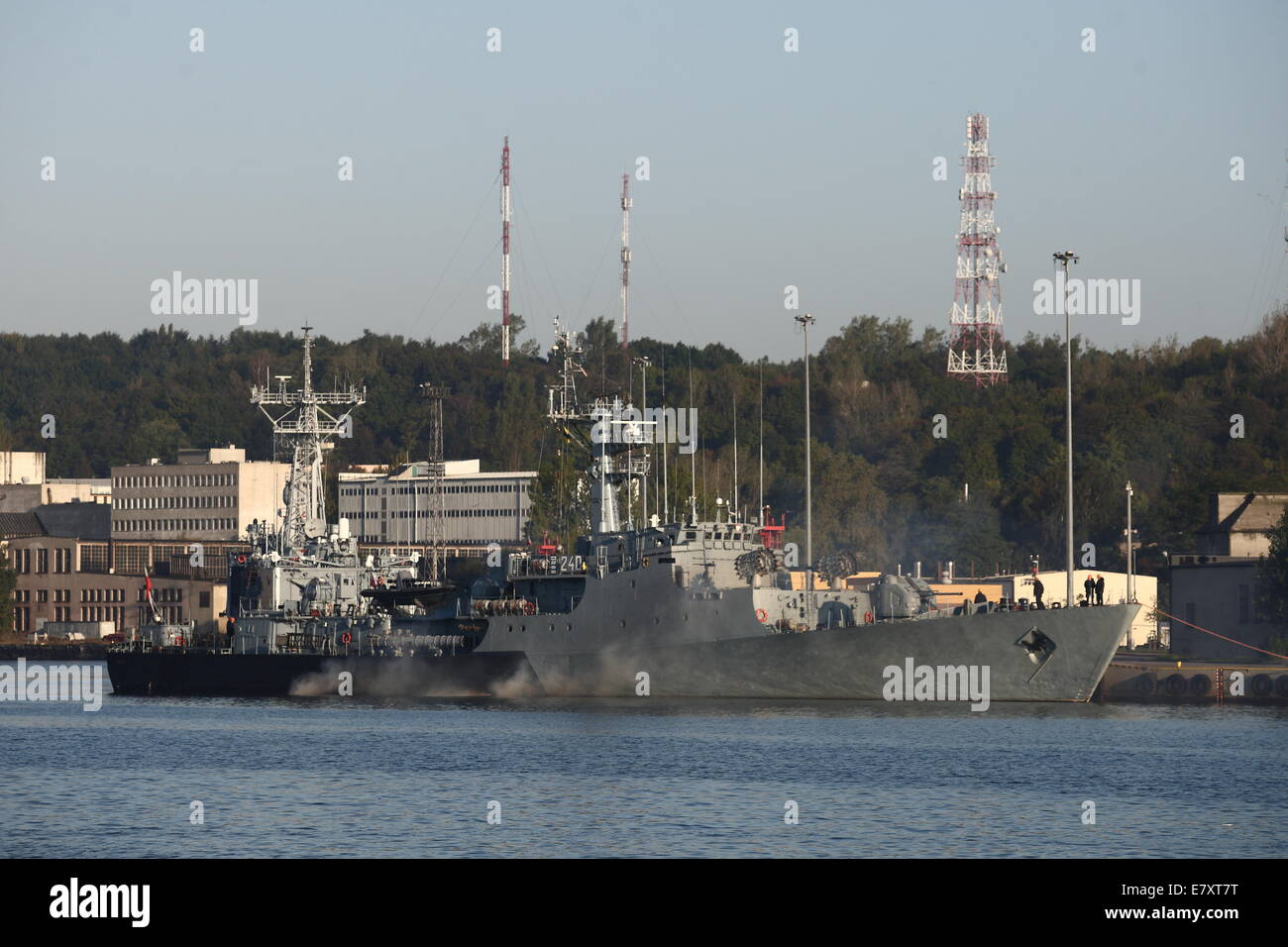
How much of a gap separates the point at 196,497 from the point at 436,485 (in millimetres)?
71082

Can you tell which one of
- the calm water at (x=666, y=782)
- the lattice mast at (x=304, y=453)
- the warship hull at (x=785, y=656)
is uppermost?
the lattice mast at (x=304, y=453)

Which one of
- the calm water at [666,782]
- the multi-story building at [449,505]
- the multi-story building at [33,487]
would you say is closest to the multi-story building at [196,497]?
the multi-story building at [33,487]

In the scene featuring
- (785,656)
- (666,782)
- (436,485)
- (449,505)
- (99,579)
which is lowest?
(666,782)

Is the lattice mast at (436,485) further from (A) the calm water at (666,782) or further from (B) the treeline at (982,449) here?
(A) the calm water at (666,782)

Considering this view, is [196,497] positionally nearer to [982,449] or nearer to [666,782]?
[982,449]

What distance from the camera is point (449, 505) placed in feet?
554

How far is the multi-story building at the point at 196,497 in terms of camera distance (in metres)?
161

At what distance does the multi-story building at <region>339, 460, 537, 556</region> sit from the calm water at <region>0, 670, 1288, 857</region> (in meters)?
102

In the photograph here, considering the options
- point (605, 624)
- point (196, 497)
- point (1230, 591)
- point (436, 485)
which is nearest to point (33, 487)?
point (196, 497)

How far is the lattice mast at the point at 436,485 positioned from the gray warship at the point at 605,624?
19533 millimetres

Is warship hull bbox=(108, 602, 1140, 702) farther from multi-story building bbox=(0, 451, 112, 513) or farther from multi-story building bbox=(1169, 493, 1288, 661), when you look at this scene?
multi-story building bbox=(0, 451, 112, 513)

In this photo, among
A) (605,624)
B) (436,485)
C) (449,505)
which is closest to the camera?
(605,624)

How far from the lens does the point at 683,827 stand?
35.3m
